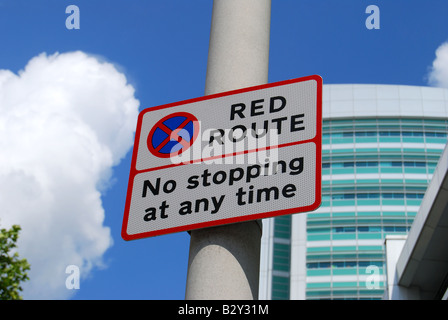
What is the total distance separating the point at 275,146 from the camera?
3.08m

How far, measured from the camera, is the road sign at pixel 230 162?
2975 millimetres

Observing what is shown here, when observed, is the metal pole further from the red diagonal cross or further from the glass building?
the glass building

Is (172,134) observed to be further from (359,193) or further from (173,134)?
(359,193)

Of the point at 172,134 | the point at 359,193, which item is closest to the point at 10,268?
the point at 172,134

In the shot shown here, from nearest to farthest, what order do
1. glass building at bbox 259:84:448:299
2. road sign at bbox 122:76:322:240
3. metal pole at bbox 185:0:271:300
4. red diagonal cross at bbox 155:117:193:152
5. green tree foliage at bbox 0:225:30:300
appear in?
metal pole at bbox 185:0:271:300
road sign at bbox 122:76:322:240
red diagonal cross at bbox 155:117:193:152
green tree foliage at bbox 0:225:30:300
glass building at bbox 259:84:448:299

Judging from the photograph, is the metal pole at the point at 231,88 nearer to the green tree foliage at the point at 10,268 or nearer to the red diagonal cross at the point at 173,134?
the red diagonal cross at the point at 173,134

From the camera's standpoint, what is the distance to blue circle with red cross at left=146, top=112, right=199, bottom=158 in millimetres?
3264

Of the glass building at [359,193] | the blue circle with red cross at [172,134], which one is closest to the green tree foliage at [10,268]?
the blue circle with red cross at [172,134]

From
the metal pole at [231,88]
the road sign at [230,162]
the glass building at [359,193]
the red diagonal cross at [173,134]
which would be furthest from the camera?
the glass building at [359,193]

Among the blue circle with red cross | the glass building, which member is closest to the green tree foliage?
the blue circle with red cross

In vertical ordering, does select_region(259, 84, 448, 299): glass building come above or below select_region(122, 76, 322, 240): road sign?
above

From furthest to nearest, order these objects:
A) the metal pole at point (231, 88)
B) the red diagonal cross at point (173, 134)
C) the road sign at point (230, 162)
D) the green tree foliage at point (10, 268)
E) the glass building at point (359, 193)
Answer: the glass building at point (359, 193) < the green tree foliage at point (10, 268) < the red diagonal cross at point (173, 134) < the road sign at point (230, 162) < the metal pole at point (231, 88)

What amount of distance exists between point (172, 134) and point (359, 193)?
3174 inches
